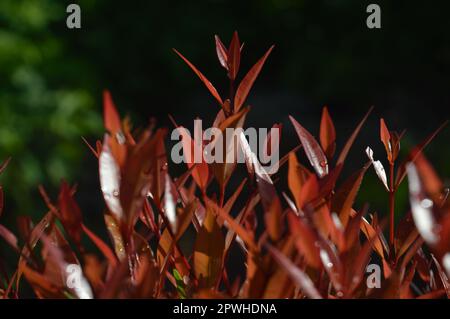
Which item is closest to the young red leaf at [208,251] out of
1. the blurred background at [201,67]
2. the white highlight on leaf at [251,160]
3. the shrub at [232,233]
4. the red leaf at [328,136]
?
the shrub at [232,233]

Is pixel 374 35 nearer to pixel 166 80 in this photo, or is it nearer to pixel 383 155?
pixel 383 155

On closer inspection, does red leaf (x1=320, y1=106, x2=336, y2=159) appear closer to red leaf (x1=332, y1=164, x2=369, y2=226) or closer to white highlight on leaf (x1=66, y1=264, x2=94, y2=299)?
red leaf (x1=332, y1=164, x2=369, y2=226)

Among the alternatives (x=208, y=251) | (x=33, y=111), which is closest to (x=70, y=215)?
(x=208, y=251)

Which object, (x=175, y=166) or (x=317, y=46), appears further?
(x=317, y=46)

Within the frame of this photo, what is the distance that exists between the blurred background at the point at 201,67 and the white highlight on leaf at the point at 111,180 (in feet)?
→ 15.2

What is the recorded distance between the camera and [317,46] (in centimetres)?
691

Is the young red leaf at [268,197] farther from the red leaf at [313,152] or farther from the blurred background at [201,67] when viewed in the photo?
the blurred background at [201,67]

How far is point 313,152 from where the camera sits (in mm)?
1219

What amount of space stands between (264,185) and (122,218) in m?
0.24

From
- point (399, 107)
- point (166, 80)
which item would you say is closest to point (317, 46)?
point (399, 107)

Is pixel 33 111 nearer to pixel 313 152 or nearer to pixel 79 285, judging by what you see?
pixel 313 152

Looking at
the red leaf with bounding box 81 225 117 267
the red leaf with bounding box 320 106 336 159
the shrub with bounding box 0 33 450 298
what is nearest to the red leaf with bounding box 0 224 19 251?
the shrub with bounding box 0 33 450 298

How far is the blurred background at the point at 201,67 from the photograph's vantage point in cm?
561

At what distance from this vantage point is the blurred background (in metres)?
5.61
